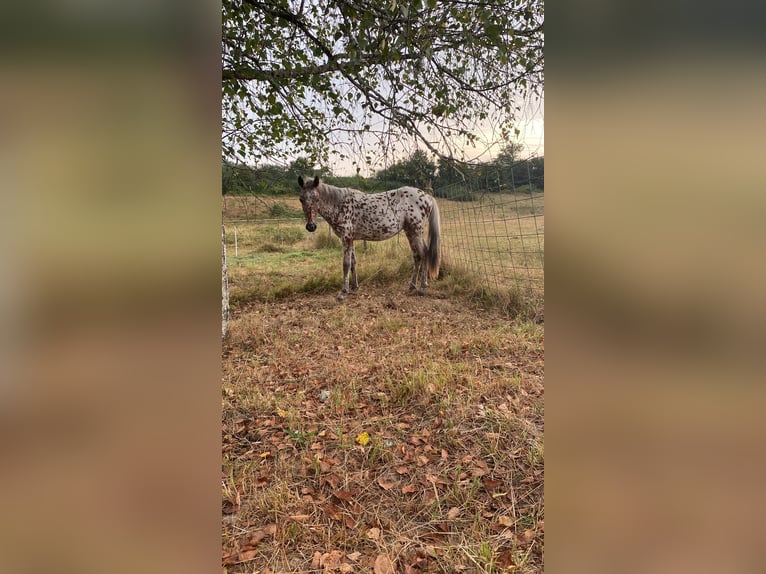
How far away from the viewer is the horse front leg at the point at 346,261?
5449mm

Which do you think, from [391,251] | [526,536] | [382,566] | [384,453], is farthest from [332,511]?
[391,251]

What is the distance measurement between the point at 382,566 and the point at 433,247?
4.80m

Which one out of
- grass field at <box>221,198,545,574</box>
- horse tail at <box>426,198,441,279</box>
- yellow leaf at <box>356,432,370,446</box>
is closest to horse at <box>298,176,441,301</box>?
horse tail at <box>426,198,441,279</box>

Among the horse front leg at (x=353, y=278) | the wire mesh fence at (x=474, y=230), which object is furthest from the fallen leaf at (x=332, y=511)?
the horse front leg at (x=353, y=278)

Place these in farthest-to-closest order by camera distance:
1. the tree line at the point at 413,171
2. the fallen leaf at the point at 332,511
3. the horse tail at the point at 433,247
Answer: the horse tail at the point at 433,247 → the tree line at the point at 413,171 → the fallen leaf at the point at 332,511

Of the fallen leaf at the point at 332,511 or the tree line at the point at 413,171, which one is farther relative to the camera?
the tree line at the point at 413,171

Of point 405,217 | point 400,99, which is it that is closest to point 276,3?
point 400,99

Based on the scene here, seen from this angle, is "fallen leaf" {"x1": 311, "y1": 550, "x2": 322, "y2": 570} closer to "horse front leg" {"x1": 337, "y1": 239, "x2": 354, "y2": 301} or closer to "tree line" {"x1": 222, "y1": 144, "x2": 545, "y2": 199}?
"tree line" {"x1": 222, "y1": 144, "x2": 545, "y2": 199}

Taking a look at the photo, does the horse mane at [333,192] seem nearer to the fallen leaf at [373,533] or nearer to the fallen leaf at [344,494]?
the fallen leaf at [344,494]

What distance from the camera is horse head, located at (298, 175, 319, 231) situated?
545cm

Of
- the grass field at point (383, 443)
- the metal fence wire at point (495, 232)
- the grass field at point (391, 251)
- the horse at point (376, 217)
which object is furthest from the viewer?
the horse at point (376, 217)
